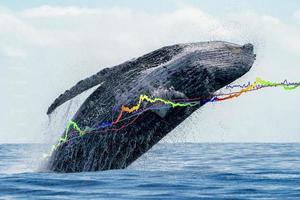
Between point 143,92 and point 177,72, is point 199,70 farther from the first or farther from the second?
point 143,92

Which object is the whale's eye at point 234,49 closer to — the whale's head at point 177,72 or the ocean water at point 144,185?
the whale's head at point 177,72

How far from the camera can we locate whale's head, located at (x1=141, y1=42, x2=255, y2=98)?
40.7ft

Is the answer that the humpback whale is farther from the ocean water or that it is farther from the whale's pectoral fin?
the ocean water

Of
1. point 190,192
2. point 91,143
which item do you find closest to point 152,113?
point 91,143

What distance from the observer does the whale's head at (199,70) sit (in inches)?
488

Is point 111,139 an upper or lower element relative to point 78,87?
lower

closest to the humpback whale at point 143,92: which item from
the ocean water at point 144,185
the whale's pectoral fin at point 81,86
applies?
the whale's pectoral fin at point 81,86

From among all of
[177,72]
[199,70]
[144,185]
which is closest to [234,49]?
[199,70]

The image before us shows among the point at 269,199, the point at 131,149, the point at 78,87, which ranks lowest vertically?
the point at 269,199

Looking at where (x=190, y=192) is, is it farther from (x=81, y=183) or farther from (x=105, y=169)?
(x=105, y=169)

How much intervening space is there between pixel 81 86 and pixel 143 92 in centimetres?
134

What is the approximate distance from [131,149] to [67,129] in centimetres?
156

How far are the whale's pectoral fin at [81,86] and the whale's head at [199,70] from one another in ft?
3.25

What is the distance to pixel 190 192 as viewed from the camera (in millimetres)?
10570
